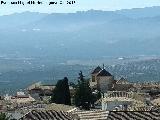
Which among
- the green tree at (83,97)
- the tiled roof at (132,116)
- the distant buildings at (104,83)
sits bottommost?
the distant buildings at (104,83)

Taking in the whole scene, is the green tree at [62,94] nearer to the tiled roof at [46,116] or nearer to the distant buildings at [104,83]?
the distant buildings at [104,83]

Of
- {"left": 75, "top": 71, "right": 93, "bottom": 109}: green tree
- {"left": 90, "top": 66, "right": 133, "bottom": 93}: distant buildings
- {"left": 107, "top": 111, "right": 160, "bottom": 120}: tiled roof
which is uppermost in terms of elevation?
{"left": 107, "top": 111, "right": 160, "bottom": 120}: tiled roof

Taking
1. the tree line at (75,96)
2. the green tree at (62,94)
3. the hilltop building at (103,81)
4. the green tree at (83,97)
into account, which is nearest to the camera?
the green tree at (62,94)

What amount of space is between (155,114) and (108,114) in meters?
1.94

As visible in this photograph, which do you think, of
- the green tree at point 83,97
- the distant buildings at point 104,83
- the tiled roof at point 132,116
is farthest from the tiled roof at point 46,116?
the distant buildings at point 104,83

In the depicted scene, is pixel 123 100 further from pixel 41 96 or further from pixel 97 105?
pixel 41 96

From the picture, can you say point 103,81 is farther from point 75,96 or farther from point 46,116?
point 46,116

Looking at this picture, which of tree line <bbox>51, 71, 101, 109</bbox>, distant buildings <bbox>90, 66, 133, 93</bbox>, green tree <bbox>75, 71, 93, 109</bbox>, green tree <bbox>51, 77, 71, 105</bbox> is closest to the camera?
green tree <bbox>51, 77, 71, 105</bbox>

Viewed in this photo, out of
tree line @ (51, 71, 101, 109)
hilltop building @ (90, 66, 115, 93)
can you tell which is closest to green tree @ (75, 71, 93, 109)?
tree line @ (51, 71, 101, 109)

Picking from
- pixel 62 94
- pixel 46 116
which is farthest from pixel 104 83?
pixel 46 116

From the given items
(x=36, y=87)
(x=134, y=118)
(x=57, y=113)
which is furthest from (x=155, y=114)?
(x=36, y=87)

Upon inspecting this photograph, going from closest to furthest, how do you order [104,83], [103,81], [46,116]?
1. [46,116]
2. [103,81]
3. [104,83]

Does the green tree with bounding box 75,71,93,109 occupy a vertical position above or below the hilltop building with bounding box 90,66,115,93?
above

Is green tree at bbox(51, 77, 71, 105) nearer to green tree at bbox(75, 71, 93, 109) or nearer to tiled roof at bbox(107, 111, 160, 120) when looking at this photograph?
green tree at bbox(75, 71, 93, 109)
